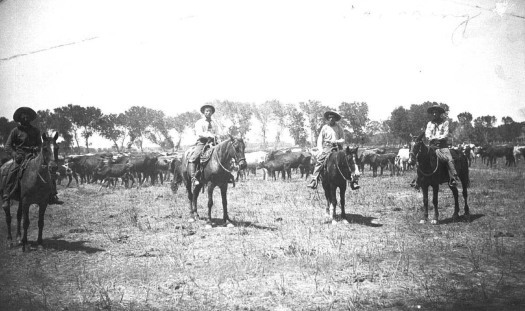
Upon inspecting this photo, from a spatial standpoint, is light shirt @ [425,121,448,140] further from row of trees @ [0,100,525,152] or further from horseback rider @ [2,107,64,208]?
row of trees @ [0,100,525,152]

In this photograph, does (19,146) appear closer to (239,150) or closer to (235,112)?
(239,150)

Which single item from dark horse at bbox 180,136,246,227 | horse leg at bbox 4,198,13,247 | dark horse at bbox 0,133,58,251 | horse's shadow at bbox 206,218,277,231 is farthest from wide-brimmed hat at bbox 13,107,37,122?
horse's shadow at bbox 206,218,277,231

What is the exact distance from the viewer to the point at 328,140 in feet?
31.9

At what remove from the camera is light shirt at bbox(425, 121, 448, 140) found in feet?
30.5

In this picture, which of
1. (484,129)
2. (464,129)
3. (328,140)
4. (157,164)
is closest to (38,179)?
(328,140)

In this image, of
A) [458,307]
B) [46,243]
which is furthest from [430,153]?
[46,243]

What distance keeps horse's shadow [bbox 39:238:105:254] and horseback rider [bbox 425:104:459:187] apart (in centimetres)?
1012

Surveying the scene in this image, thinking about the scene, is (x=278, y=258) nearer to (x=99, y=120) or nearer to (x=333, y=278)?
(x=333, y=278)

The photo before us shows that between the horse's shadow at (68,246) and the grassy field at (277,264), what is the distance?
0.03m

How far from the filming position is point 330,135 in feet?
32.1

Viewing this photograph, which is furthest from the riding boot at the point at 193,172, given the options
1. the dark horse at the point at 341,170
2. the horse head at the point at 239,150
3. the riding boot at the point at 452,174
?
the riding boot at the point at 452,174

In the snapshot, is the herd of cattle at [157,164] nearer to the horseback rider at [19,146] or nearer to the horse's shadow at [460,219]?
the horseback rider at [19,146]

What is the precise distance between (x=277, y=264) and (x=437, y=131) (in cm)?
717

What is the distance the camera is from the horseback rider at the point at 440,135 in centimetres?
900
